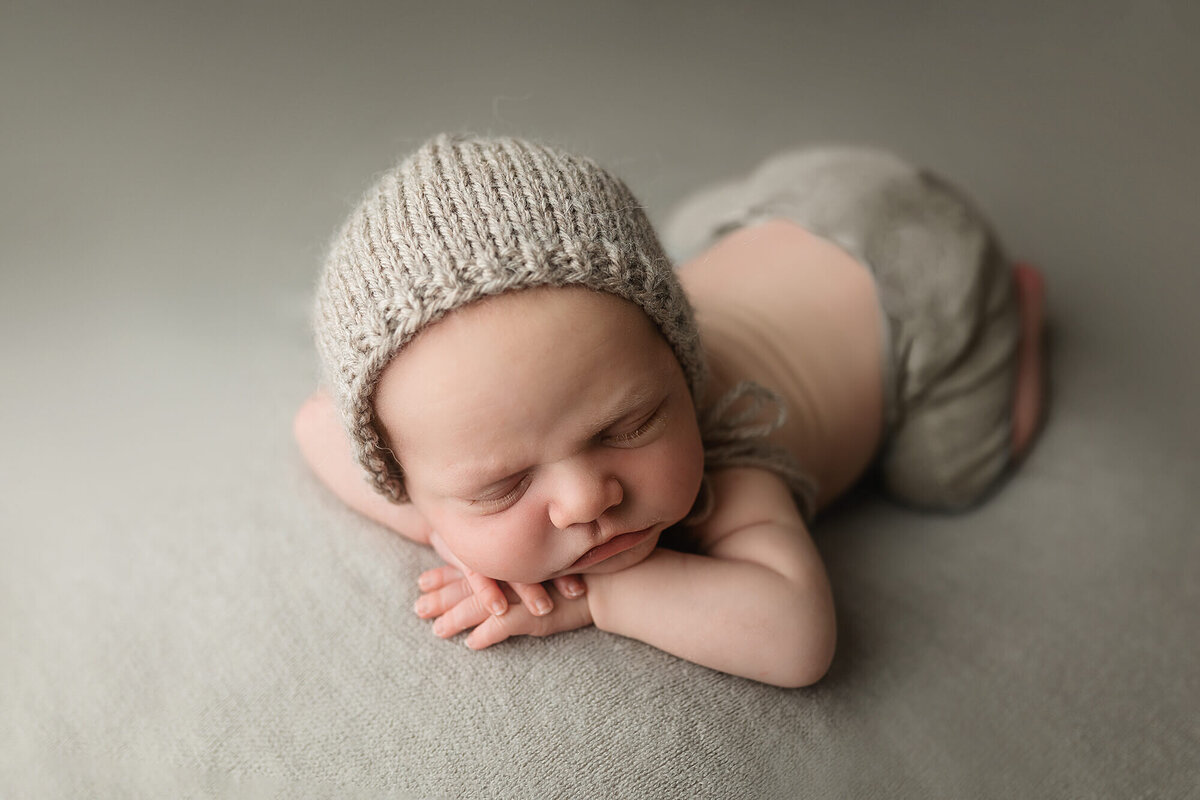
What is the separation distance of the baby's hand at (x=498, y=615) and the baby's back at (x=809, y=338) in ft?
1.19

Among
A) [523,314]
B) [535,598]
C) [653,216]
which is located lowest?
[535,598]

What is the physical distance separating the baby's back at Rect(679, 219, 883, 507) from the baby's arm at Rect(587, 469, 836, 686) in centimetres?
24

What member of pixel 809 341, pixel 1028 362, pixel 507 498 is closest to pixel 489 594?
pixel 507 498

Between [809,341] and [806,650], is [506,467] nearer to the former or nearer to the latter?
[806,650]

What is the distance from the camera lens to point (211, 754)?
94cm

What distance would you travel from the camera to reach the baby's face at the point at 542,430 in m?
0.86

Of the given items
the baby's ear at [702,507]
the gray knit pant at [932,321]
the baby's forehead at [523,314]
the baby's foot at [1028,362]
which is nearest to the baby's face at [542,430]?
the baby's forehead at [523,314]

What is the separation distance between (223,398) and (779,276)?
795 mm

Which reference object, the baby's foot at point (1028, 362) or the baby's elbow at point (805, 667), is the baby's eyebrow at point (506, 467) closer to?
the baby's elbow at point (805, 667)

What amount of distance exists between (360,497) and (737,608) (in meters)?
0.46

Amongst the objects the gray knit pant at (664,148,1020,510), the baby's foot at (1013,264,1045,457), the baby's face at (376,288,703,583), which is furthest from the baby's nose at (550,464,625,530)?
the baby's foot at (1013,264,1045,457)

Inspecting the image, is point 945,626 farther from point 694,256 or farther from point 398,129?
point 398,129

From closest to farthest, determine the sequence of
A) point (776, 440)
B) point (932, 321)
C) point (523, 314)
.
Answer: point (523, 314) → point (776, 440) → point (932, 321)

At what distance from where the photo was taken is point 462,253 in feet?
2.85
